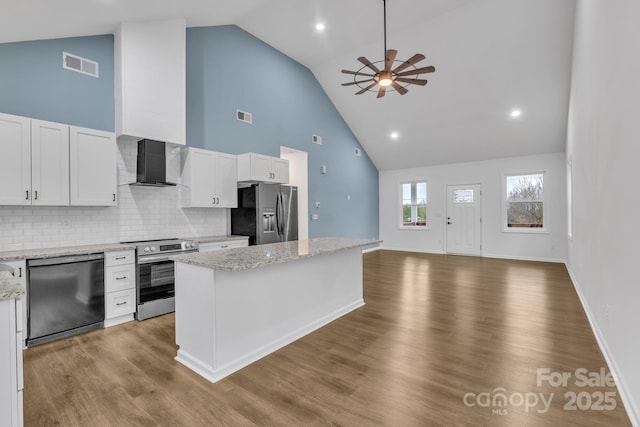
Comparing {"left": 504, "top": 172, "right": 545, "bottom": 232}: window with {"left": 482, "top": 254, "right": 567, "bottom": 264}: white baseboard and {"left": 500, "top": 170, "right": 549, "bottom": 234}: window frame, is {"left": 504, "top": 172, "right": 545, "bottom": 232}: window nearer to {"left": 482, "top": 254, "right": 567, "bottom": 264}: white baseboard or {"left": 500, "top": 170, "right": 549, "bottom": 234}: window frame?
{"left": 500, "top": 170, "right": 549, "bottom": 234}: window frame

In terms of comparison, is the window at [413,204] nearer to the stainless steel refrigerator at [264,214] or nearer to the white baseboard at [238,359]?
the stainless steel refrigerator at [264,214]

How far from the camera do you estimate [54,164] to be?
3.24 metres

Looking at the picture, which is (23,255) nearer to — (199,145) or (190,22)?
(199,145)

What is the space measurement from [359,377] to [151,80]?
14.1 ft

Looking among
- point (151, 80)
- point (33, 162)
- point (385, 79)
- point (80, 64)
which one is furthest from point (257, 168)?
point (33, 162)

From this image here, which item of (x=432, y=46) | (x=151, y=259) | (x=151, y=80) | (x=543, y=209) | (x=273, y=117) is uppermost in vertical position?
(x=432, y=46)

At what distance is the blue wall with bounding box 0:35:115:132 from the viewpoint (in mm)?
3242

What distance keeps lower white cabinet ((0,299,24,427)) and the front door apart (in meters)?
8.92

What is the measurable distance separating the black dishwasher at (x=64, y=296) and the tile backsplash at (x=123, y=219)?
24.2 inches

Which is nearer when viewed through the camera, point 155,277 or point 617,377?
point 617,377

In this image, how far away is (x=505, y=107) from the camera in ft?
21.6

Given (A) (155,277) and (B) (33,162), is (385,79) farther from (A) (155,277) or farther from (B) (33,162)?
(B) (33,162)

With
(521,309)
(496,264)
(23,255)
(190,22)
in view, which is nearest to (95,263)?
(23,255)

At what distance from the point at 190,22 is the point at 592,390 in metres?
6.25
